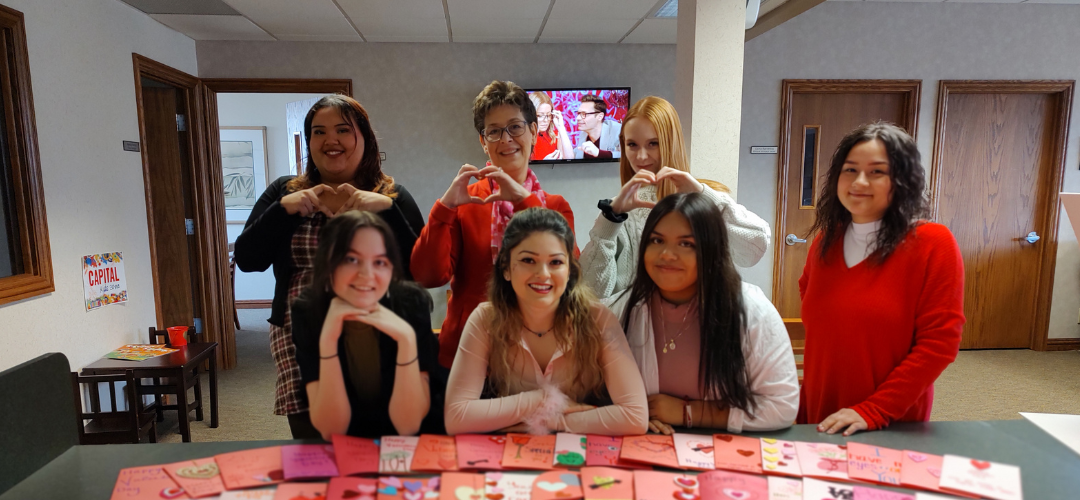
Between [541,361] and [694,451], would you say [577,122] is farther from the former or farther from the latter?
[694,451]

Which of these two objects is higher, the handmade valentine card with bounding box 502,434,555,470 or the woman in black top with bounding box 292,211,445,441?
the woman in black top with bounding box 292,211,445,441

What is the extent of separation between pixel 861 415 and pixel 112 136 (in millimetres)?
3587

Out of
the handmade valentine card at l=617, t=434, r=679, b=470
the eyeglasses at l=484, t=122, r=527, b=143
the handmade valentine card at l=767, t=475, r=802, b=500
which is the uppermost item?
the eyeglasses at l=484, t=122, r=527, b=143

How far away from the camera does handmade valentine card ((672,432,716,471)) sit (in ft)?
3.67

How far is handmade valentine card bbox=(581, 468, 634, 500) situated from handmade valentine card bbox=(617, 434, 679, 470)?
1.8 inches

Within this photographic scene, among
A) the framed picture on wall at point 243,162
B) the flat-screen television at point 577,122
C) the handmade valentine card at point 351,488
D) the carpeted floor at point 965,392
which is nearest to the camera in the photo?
the handmade valentine card at point 351,488

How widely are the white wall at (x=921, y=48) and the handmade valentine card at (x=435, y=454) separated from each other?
11.8 ft

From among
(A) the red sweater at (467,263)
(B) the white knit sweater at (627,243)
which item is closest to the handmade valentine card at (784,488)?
(B) the white knit sweater at (627,243)

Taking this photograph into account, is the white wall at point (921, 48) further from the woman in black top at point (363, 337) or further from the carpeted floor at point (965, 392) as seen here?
the woman in black top at point (363, 337)

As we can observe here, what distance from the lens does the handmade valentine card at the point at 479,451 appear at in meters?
1.10

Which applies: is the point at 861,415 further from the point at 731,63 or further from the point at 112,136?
the point at 112,136

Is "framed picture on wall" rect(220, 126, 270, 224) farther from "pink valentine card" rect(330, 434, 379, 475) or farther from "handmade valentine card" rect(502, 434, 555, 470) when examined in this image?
"handmade valentine card" rect(502, 434, 555, 470)

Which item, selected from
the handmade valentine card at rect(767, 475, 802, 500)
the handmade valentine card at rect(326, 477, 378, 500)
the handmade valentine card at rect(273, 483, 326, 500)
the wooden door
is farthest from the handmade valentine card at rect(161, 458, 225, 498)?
the wooden door

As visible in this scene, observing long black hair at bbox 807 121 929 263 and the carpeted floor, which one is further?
the carpeted floor
